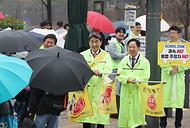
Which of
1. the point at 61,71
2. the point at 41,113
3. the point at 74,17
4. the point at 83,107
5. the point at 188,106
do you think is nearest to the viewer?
the point at 61,71

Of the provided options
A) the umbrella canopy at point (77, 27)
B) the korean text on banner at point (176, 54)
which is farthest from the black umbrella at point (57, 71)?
the korean text on banner at point (176, 54)

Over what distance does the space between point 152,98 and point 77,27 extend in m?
1.82

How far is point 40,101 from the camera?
18.6ft

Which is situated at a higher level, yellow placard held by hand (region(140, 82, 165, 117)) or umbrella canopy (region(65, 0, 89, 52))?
umbrella canopy (region(65, 0, 89, 52))

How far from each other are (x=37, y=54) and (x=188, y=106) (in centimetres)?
566

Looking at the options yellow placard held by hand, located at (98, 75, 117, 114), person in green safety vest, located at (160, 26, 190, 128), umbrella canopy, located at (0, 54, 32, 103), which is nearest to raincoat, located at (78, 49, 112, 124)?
yellow placard held by hand, located at (98, 75, 117, 114)

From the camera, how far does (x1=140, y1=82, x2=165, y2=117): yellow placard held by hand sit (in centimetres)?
656

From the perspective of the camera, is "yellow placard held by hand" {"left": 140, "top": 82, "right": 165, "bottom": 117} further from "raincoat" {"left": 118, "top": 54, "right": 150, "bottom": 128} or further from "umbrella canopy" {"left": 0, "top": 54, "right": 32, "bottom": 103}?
"umbrella canopy" {"left": 0, "top": 54, "right": 32, "bottom": 103}

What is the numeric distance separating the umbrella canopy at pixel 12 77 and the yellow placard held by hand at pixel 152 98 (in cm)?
256

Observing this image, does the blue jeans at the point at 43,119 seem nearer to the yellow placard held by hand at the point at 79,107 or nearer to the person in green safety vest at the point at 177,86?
the yellow placard held by hand at the point at 79,107

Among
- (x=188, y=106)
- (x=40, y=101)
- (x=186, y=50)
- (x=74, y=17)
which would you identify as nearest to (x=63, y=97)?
(x=40, y=101)

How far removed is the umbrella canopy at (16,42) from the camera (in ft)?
24.3

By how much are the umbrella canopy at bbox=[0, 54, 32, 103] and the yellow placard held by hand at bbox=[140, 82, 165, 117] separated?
2.56 m

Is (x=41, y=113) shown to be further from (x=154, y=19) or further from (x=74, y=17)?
(x=154, y=19)
